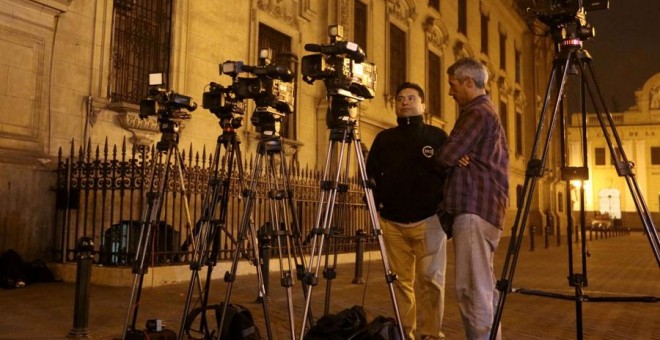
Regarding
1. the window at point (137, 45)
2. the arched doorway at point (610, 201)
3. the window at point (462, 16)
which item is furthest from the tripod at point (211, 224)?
the arched doorway at point (610, 201)

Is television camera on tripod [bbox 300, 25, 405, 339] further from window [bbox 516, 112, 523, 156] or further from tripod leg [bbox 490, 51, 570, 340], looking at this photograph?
window [bbox 516, 112, 523, 156]

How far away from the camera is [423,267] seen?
16.4 ft

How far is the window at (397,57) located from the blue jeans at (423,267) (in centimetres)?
1518

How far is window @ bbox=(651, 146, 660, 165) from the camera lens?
213ft

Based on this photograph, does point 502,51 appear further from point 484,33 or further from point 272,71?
point 272,71

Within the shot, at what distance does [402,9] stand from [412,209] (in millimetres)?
17323

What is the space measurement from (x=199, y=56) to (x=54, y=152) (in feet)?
12.8

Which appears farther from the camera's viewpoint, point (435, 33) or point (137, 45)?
point (435, 33)

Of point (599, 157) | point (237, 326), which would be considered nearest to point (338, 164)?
point (237, 326)

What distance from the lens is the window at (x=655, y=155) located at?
6506 centimetres

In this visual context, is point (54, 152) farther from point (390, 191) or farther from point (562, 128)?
point (562, 128)

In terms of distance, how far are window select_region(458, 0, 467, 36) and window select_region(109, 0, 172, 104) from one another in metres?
17.7

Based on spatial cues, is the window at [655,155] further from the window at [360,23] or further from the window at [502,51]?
the window at [360,23]

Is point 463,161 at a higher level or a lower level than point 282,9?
lower
